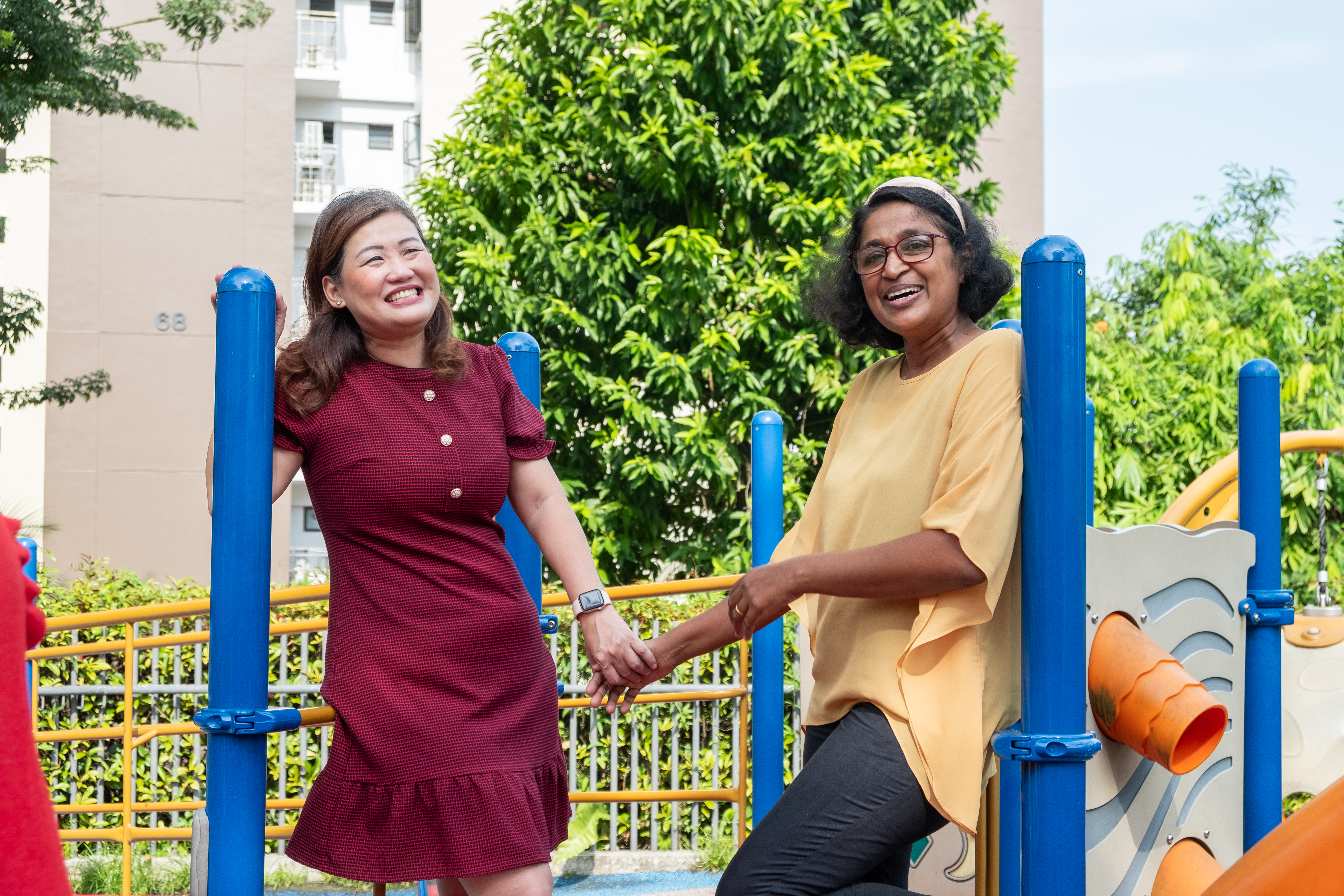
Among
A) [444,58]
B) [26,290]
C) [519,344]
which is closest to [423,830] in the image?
[519,344]

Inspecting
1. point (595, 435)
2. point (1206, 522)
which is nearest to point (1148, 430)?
point (595, 435)

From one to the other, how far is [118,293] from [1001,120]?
1312cm

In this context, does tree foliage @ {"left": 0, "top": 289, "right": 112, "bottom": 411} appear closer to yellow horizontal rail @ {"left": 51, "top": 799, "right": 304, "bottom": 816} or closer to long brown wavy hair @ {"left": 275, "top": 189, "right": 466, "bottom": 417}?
yellow horizontal rail @ {"left": 51, "top": 799, "right": 304, "bottom": 816}

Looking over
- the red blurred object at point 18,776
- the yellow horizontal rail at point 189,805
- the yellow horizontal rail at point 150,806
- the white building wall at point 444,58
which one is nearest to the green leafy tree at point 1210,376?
the yellow horizontal rail at point 189,805

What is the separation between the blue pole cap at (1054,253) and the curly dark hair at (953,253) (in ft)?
0.69

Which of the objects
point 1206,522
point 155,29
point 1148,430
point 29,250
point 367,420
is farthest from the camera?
point 155,29

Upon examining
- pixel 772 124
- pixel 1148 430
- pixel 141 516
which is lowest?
pixel 141 516

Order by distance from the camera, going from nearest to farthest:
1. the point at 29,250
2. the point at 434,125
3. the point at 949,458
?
the point at 949,458, the point at 29,250, the point at 434,125

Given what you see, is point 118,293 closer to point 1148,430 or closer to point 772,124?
point 772,124

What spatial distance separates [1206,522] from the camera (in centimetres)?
372

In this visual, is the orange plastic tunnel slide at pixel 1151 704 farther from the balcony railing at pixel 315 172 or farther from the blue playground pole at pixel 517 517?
the balcony railing at pixel 315 172

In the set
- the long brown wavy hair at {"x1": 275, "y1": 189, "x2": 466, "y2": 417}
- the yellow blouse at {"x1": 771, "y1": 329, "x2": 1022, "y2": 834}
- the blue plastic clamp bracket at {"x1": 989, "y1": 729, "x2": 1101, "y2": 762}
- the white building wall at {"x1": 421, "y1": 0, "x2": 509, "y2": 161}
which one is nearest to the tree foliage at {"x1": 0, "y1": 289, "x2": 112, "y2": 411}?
the white building wall at {"x1": 421, "y1": 0, "x2": 509, "y2": 161}

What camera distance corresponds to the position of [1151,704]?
83.4 inches

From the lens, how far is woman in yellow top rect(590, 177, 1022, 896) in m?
1.89
